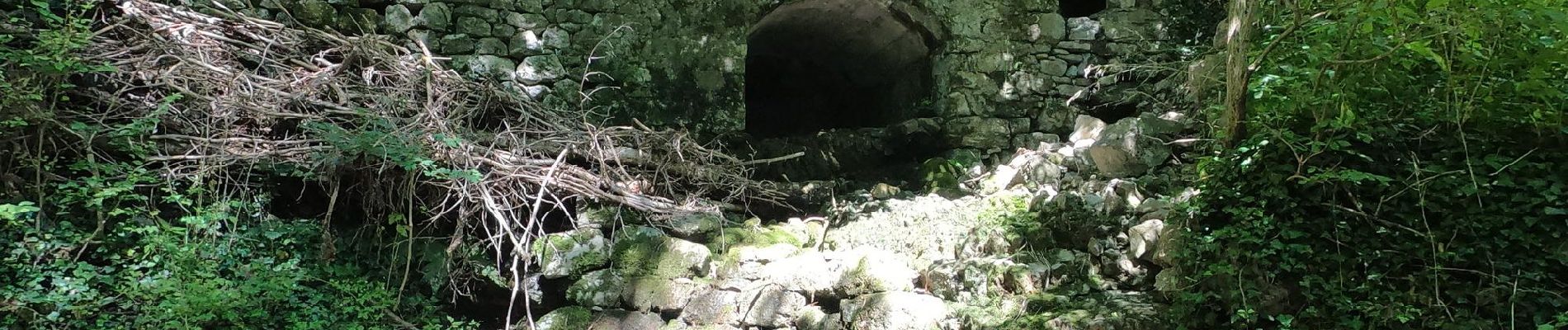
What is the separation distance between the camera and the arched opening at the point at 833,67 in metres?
6.13

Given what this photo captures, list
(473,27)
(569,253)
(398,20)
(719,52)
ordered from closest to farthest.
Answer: (569,253), (398,20), (473,27), (719,52)

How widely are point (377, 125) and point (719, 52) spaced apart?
88.7 inches

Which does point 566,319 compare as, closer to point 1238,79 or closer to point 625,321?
point 625,321

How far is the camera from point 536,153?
4273mm

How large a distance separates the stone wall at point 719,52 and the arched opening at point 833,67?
0.12 metres

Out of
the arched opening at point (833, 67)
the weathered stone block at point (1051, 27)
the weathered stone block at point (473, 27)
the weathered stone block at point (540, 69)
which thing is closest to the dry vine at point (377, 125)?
the weathered stone block at point (473, 27)

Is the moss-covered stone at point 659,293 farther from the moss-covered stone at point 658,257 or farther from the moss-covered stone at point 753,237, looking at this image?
the moss-covered stone at point 753,237

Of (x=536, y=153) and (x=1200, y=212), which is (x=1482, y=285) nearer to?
(x=1200, y=212)

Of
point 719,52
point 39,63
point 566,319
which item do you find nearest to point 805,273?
point 566,319

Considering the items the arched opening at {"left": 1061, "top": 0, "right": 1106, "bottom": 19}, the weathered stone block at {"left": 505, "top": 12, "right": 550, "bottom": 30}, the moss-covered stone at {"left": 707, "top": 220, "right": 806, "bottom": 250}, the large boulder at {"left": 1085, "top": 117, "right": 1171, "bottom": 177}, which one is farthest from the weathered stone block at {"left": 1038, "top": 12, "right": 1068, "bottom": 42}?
the weathered stone block at {"left": 505, "top": 12, "right": 550, "bottom": 30}

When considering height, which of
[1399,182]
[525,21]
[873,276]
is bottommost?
[873,276]

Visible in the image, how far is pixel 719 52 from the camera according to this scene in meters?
5.62

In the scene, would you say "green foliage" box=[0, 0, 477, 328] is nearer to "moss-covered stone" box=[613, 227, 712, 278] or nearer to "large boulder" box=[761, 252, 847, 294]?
"moss-covered stone" box=[613, 227, 712, 278]

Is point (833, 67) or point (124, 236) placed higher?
Answer: point (124, 236)
